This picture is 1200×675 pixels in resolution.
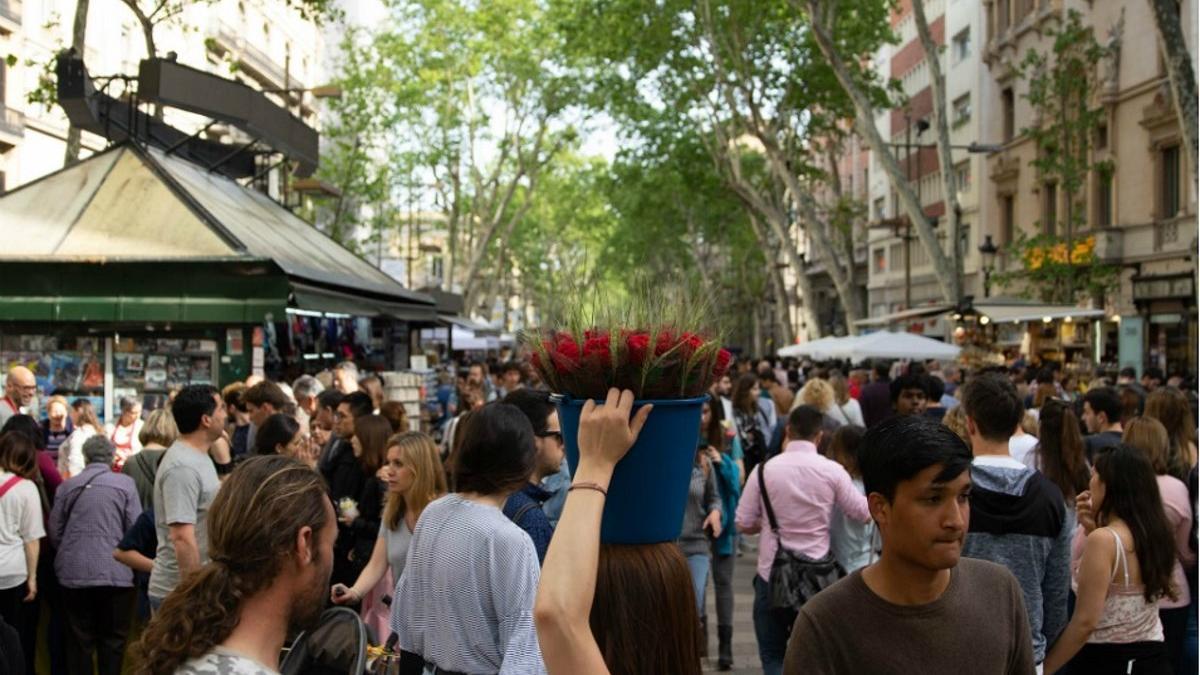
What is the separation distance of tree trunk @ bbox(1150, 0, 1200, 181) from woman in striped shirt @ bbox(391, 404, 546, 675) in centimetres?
1351

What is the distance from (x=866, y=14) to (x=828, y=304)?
4282cm

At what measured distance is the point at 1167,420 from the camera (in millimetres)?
7531

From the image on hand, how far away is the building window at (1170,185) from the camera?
31031mm

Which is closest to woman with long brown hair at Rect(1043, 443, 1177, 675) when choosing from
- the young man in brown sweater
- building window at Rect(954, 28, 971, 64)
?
the young man in brown sweater

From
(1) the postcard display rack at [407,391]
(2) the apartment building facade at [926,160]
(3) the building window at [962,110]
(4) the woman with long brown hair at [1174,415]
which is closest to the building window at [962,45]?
(2) the apartment building facade at [926,160]

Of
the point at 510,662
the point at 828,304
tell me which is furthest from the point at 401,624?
the point at 828,304

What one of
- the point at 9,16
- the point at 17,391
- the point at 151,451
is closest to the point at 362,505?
the point at 151,451

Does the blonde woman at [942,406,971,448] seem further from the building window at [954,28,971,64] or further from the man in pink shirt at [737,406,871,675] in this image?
the building window at [954,28,971,64]

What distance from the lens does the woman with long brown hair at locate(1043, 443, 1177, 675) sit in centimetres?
522

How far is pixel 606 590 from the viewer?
2959mm

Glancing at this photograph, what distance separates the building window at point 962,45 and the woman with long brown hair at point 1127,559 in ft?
143

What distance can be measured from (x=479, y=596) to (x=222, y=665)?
140 centimetres

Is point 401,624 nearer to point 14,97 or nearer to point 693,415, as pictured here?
point 693,415

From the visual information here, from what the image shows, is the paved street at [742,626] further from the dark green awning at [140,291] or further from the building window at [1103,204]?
the building window at [1103,204]
